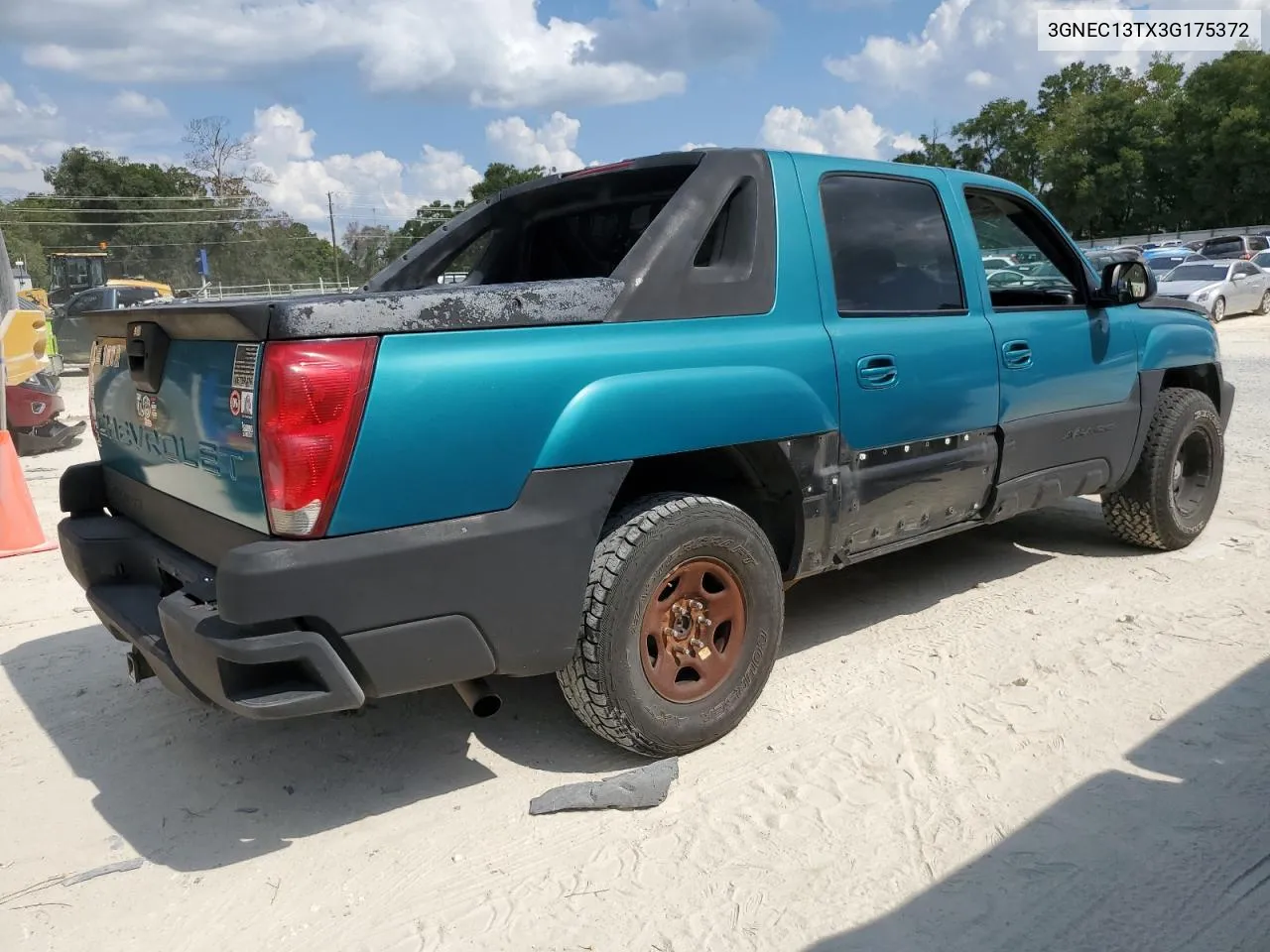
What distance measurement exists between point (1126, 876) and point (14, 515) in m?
6.37

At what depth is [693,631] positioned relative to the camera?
325 cm

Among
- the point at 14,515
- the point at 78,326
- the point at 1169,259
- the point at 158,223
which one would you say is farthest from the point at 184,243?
the point at 14,515

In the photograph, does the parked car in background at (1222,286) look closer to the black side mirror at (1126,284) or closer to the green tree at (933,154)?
the black side mirror at (1126,284)

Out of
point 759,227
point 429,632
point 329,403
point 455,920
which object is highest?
point 759,227

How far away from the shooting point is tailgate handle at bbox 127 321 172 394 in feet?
9.66

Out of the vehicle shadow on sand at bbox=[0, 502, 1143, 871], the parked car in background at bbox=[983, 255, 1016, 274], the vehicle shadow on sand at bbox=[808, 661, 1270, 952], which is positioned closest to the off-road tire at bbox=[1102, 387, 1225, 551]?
the parked car in background at bbox=[983, 255, 1016, 274]

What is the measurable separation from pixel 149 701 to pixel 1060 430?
13.3 feet

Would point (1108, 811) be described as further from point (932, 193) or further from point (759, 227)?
point (932, 193)

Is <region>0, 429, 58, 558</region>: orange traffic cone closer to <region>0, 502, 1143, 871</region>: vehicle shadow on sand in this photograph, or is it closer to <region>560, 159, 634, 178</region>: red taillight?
<region>0, 502, 1143, 871</region>: vehicle shadow on sand

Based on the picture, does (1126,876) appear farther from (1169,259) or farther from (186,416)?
(1169,259)

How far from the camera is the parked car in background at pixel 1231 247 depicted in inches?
1202

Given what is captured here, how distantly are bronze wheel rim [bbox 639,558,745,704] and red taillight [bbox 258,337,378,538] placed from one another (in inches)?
42.2

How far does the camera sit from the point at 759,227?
3.38 meters

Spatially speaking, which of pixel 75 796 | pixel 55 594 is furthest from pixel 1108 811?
pixel 55 594
